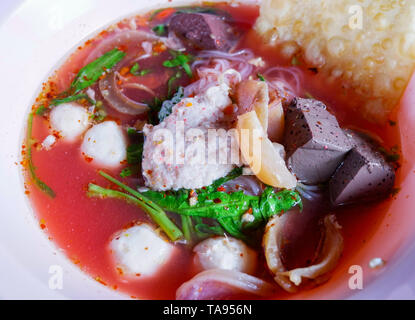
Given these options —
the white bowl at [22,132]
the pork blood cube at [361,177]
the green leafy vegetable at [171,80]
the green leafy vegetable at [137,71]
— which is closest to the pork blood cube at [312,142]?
the pork blood cube at [361,177]

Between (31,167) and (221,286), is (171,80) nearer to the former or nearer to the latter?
(31,167)

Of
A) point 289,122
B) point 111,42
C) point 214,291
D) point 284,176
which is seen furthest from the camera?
point 111,42

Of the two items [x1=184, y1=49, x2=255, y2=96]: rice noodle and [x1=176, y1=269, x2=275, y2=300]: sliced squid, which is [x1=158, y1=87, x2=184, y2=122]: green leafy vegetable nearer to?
[x1=184, y1=49, x2=255, y2=96]: rice noodle

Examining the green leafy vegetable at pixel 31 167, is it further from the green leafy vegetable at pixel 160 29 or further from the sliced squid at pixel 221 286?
the green leafy vegetable at pixel 160 29

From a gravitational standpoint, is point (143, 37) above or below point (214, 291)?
above

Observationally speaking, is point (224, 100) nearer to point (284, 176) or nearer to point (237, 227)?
point (284, 176)

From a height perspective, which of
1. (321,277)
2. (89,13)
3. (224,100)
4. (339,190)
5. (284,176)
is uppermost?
(89,13)

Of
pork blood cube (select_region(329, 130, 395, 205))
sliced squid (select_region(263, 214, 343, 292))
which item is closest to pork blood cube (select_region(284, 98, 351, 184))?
pork blood cube (select_region(329, 130, 395, 205))

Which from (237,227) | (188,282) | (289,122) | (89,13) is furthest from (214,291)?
(89,13)
